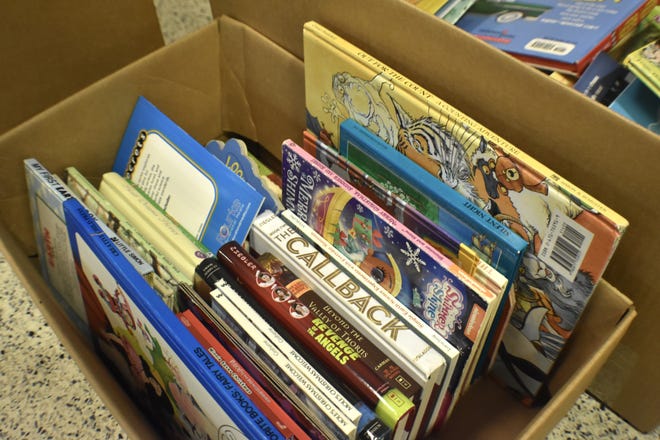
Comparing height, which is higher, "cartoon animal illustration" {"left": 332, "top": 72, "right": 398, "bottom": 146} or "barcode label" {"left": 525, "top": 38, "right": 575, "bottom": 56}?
"cartoon animal illustration" {"left": 332, "top": 72, "right": 398, "bottom": 146}

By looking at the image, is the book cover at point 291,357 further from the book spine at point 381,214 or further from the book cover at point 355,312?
the book spine at point 381,214

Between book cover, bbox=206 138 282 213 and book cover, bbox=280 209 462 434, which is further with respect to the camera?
book cover, bbox=206 138 282 213

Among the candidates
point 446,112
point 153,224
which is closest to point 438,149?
Result: point 446,112

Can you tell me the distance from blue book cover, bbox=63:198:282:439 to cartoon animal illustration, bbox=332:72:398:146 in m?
0.33

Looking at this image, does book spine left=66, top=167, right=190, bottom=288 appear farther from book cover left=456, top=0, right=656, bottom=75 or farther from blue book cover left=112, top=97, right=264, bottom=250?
book cover left=456, top=0, right=656, bottom=75

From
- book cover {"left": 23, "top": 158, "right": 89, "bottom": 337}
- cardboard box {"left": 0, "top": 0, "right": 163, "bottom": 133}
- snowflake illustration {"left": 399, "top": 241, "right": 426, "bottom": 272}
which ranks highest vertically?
cardboard box {"left": 0, "top": 0, "right": 163, "bottom": 133}

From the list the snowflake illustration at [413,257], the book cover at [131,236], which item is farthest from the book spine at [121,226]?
the snowflake illustration at [413,257]

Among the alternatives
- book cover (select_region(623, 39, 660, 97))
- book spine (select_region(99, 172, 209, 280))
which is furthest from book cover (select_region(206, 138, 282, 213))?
book cover (select_region(623, 39, 660, 97))

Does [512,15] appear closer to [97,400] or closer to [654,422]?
[654,422]

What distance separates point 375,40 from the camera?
2.50ft

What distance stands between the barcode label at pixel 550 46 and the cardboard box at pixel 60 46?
23.3 inches

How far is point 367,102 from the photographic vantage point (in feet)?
2.50

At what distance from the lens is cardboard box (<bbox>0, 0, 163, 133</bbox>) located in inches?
33.5

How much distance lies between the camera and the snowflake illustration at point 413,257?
686 mm
